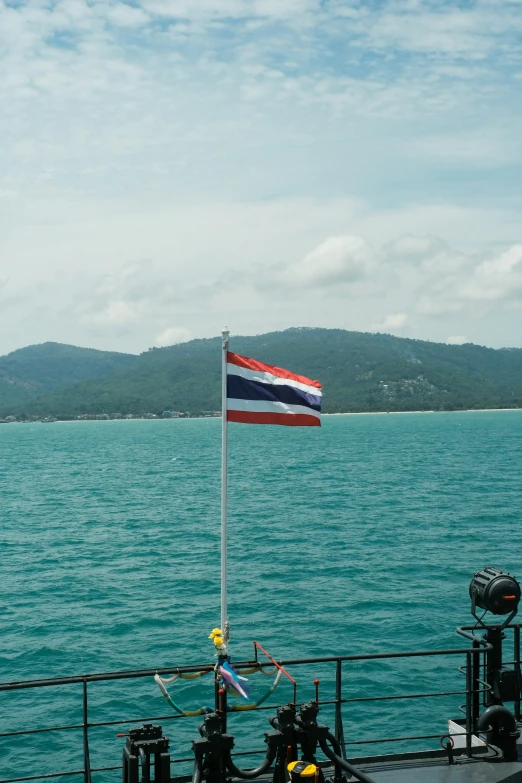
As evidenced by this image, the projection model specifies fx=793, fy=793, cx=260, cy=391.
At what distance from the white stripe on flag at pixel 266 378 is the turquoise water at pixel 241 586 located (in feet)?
34.4

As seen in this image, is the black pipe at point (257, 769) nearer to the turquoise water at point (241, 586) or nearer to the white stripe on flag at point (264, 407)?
the white stripe on flag at point (264, 407)

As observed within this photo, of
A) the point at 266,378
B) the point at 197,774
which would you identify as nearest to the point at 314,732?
the point at 197,774

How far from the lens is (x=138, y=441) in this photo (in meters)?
171

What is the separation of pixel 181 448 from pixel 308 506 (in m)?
86.1

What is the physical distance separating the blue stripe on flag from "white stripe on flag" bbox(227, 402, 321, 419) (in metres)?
0.04

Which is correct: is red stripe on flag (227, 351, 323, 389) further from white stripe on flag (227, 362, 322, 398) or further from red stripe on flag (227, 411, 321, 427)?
red stripe on flag (227, 411, 321, 427)

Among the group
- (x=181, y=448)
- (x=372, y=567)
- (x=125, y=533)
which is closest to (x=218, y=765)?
(x=372, y=567)

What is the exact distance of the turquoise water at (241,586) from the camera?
1988 centimetres

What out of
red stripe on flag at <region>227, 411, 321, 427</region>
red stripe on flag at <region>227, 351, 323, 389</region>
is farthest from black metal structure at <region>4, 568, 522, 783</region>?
red stripe on flag at <region>227, 351, 323, 389</region>

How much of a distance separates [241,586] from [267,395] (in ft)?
78.8

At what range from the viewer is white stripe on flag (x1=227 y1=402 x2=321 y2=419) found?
9.86 metres

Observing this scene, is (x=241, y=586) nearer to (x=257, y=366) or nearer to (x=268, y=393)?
(x=268, y=393)

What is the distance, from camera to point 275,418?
33.7 feet

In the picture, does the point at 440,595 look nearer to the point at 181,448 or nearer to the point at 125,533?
the point at 125,533
